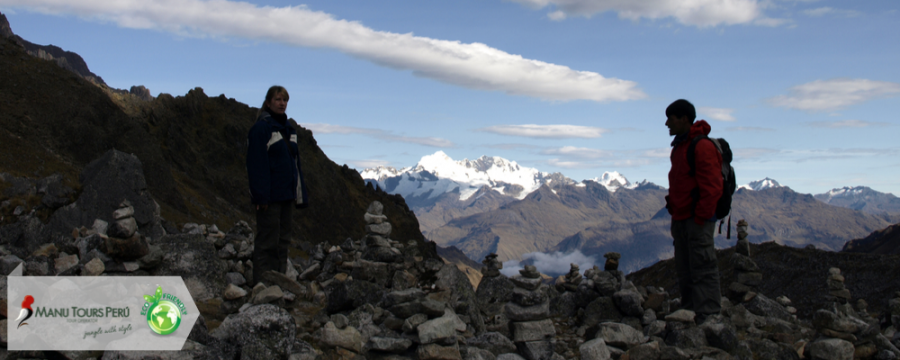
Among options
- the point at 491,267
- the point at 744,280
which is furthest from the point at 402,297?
the point at 744,280

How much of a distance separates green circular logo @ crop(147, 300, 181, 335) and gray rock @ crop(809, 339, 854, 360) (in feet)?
32.1

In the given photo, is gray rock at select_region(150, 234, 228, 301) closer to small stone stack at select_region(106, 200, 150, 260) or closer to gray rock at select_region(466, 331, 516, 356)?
small stone stack at select_region(106, 200, 150, 260)

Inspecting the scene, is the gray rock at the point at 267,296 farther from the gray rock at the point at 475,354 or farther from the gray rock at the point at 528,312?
the gray rock at the point at 528,312

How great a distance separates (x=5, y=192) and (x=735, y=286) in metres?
31.5

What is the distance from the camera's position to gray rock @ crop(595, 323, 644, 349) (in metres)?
9.03

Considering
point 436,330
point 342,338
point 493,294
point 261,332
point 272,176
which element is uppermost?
point 272,176

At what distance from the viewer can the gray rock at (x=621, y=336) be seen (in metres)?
9.03

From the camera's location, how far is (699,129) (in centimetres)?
991

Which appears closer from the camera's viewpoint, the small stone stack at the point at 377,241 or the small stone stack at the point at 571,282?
the small stone stack at the point at 377,241

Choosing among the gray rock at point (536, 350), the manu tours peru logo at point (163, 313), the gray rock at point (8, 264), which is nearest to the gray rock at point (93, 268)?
the gray rock at point (8, 264)

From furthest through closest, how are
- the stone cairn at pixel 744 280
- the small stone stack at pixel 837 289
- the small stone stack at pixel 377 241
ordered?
1. the small stone stack at pixel 837 289
2. the stone cairn at pixel 744 280
3. the small stone stack at pixel 377 241

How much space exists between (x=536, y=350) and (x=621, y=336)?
5.10ft

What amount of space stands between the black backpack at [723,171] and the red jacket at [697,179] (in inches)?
3.8

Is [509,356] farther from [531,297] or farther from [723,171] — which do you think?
[723,171]
